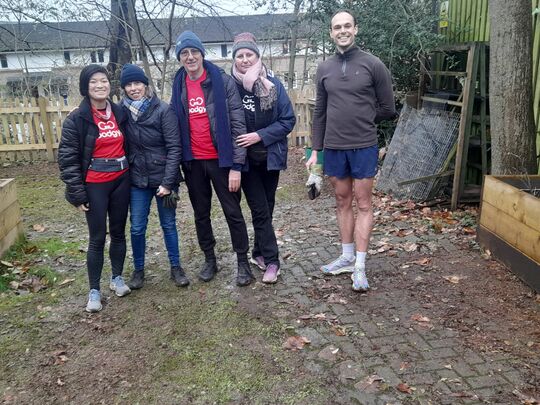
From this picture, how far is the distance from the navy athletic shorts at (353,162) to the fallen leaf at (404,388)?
5.44ft

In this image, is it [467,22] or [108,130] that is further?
[467,22]

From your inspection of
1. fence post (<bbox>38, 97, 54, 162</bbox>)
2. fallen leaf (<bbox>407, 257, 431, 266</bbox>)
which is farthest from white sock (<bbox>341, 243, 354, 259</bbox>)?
fence post (<bbox>38, 97, 54, 162</bbox>)

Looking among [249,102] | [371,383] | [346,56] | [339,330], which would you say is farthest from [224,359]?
[346,56]

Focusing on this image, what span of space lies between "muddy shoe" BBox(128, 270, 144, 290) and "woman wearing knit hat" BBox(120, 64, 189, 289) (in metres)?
0.52

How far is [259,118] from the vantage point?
12.7ft

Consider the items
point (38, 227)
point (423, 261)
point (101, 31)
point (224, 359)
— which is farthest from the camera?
point (101, 31)

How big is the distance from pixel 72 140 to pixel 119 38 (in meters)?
9.75

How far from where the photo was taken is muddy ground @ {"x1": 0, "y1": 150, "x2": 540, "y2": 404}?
9.10ft

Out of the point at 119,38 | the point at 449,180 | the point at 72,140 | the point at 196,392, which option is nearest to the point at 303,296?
the point at 196,392

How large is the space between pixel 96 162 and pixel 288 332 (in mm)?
1952

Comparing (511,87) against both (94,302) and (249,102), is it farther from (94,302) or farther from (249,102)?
(94,302)

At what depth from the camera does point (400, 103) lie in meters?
8.35

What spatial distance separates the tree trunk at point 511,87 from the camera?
448cm

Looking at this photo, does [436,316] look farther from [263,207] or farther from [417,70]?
[417,70]
